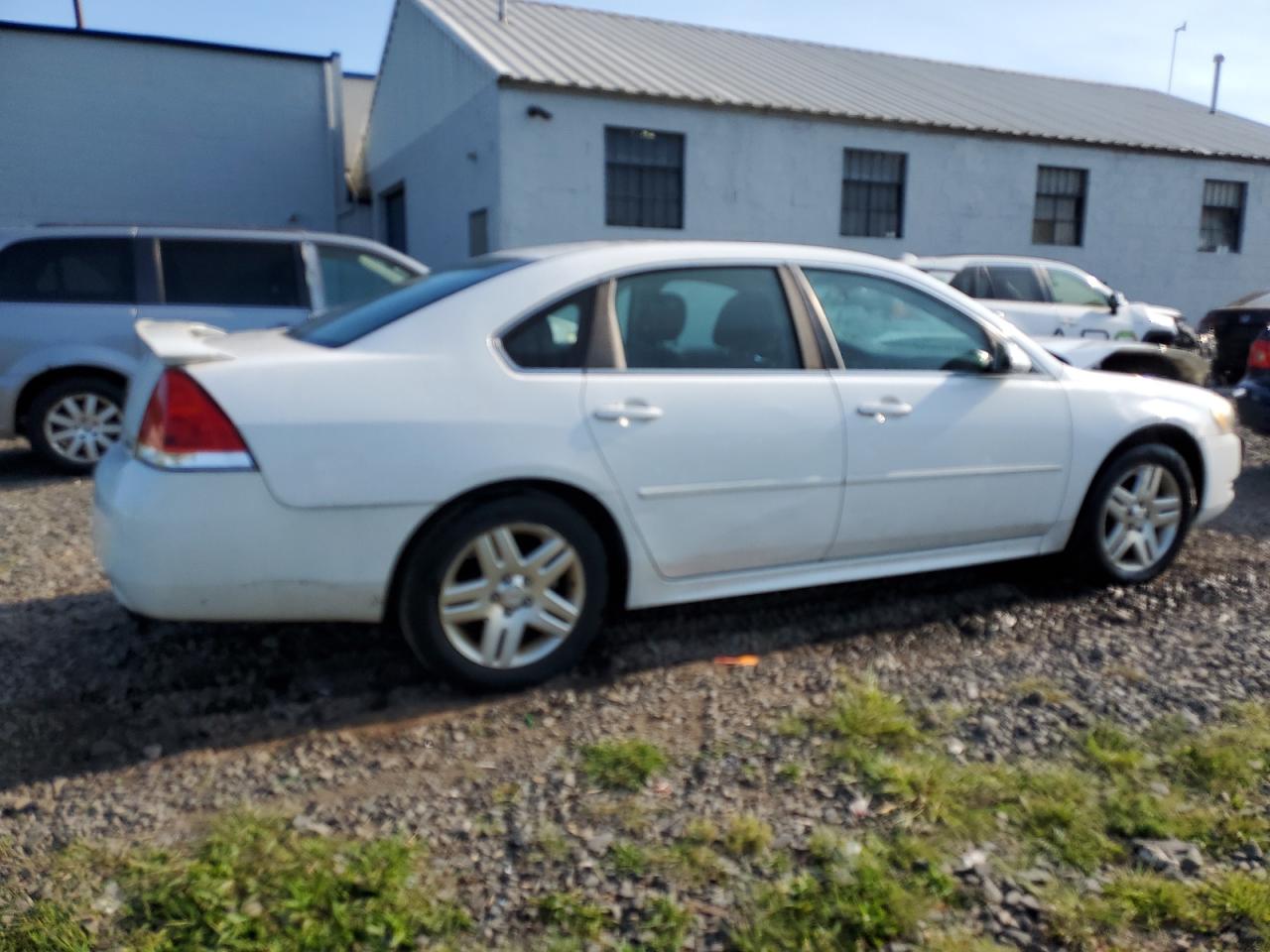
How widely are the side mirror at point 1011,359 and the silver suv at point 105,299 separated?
12.5 ft

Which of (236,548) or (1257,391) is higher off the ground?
(1257,391)

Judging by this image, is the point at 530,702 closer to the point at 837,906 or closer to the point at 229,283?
the point at 837,906

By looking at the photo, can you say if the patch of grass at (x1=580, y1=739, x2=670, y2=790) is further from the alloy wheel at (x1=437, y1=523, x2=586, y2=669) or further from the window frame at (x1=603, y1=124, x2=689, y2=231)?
the window frame at (x1=603, y1=124, x2=689, y2=231)

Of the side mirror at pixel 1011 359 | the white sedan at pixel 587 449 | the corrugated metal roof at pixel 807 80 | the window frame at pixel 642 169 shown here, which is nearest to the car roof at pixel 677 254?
the white sedan at pixel 587 449

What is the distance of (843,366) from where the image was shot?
3754 millimetres

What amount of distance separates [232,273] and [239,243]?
0.22m

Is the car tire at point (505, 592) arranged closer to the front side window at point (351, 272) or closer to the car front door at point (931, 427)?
the car front door at point (931, 427)

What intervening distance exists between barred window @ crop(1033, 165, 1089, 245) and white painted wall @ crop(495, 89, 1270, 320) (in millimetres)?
175

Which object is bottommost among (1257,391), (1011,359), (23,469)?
(23,469)

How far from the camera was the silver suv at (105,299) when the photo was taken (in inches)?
259

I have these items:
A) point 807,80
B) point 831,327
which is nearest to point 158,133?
point 807,80

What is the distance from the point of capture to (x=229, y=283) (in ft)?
22.6

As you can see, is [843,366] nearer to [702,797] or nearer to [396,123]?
[702,797]

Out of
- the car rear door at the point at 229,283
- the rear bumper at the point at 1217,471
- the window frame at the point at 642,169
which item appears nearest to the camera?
the rear bumper at the point at 1217,471
